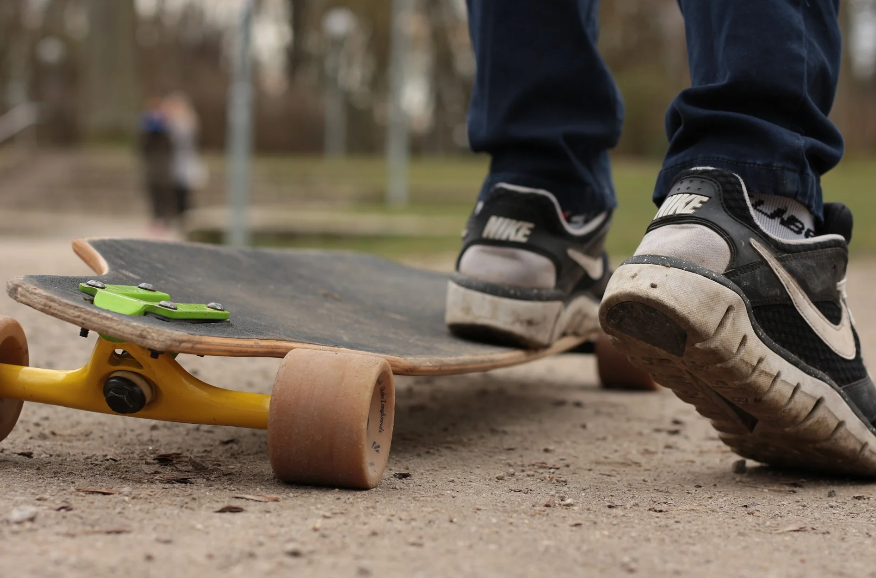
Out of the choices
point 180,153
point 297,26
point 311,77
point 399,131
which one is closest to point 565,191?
point 180,153

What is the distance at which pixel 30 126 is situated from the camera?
17016 mm

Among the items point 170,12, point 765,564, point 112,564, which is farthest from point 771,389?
point 170,12

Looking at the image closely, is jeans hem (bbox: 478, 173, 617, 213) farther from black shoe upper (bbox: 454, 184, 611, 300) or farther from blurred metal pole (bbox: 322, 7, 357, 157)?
blurred metal pole (bbox: 322, 7, 357, 157)

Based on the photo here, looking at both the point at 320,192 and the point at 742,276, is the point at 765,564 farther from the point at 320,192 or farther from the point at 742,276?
the point at 320,192

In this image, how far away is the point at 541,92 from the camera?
1.86m

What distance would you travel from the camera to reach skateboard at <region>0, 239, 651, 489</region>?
1.23 metres

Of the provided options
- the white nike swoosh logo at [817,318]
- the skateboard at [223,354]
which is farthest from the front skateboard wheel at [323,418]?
the white nike swoosh logo at [817,318]

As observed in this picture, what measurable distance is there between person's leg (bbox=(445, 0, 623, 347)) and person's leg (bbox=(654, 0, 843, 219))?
15.5 inches

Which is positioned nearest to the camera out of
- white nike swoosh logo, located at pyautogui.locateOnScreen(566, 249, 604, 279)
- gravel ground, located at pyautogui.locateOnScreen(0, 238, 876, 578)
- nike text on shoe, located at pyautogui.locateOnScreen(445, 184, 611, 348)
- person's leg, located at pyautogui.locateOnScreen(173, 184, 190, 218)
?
gravel ground, located at pyautogui.locateOnScreen(0, 238, 876, 578)

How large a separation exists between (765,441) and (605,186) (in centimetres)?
69

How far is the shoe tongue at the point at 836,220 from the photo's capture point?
1.53 meters

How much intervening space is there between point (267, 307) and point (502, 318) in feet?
1.41

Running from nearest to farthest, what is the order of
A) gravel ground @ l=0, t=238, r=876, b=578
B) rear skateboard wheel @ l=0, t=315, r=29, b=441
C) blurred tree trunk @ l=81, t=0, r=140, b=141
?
1. gravel ground @ l=0, t=238, r=876, b=578
2. rear skateboard wheel @ l=0, t=315, r=29, b=441
3. blurred tree trunk @ l=81, t=0, r=140, b=141

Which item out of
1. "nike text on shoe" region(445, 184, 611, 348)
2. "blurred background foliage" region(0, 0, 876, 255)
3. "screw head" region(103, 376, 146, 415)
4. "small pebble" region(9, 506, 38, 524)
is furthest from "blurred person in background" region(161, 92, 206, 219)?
"small pebble" region(9, 506, 38, 524)
